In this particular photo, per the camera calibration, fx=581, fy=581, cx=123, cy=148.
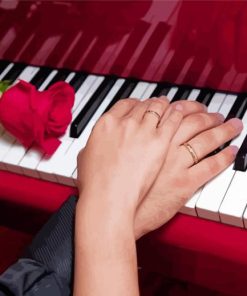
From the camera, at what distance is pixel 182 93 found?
1360mm

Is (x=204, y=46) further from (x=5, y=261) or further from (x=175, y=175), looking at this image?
(x=5, y=261)

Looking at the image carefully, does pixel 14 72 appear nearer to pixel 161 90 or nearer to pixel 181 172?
pixel 161 90

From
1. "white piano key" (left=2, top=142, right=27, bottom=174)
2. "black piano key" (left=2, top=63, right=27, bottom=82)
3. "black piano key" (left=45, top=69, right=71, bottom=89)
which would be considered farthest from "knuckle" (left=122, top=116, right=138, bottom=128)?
"black piano key" (left=2, top=63, right=27, bottom=82)

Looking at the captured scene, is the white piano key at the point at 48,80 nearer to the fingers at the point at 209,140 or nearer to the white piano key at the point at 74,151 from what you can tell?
the white piano key at the point at 74,151

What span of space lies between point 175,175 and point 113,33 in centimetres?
42

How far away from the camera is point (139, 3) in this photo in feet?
4.15

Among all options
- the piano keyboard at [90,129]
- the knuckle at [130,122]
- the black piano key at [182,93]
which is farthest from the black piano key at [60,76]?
the knuckle at [130,122]

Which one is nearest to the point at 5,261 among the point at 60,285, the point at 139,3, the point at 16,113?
the point at 16,113

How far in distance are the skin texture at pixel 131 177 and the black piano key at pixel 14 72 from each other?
0.49 meters

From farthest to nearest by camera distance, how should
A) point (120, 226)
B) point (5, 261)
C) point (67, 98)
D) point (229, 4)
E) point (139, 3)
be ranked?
point (5, 261) → point (67, 98) → point (139, 3) → point (229, 4) → point (120, 226)

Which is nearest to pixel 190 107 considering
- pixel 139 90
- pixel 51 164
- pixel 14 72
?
pixel 139 90

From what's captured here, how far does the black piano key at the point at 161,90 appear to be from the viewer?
1386 mm

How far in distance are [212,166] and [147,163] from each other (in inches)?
5.2

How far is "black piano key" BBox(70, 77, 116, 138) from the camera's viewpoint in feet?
4.45
